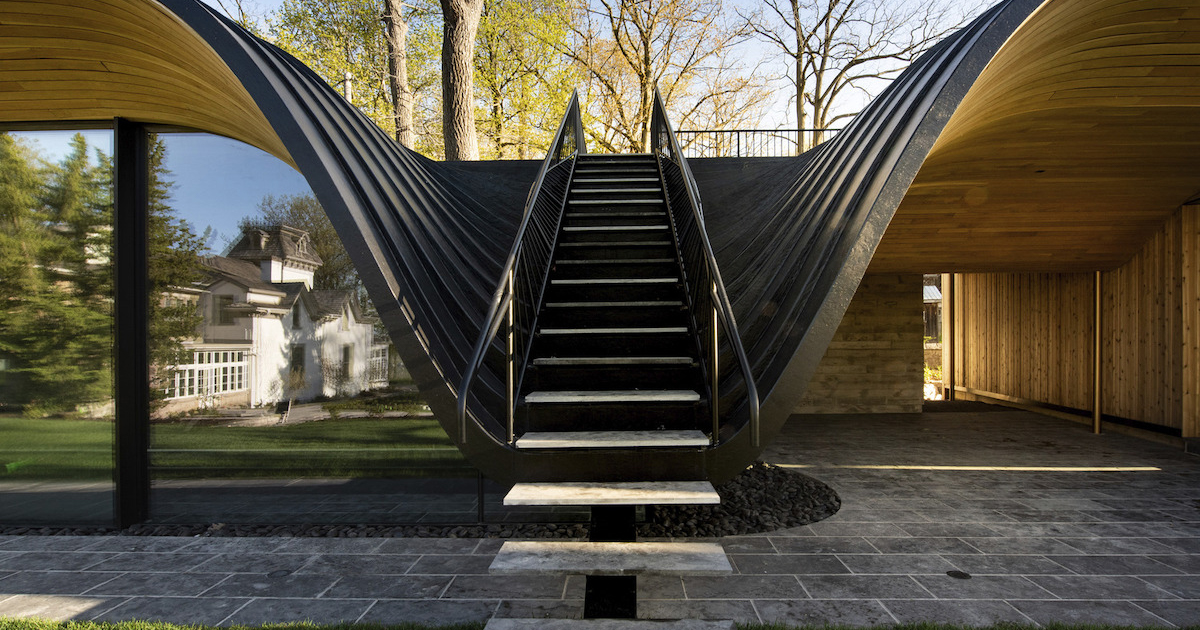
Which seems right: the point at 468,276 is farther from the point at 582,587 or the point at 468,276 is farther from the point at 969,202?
the point at 969,202

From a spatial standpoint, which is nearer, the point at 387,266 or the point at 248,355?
the point at 387,266

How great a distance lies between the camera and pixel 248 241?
5.65 m

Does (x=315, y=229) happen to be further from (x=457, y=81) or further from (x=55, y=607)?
(x=457, y=81)

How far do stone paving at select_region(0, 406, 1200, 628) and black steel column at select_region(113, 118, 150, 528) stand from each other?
541 mm

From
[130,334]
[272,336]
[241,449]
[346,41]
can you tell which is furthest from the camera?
[346,41]

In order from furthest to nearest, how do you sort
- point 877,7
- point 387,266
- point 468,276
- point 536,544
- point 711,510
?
point 877,7, point 711,510, point 468,276, point 387,266, point 536,544

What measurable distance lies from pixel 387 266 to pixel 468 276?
3.69 ft

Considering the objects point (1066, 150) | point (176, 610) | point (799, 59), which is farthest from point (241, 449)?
point (799, 59)

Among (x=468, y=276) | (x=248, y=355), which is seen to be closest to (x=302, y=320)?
(x=248, y=355)

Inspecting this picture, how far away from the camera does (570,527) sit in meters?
5.12

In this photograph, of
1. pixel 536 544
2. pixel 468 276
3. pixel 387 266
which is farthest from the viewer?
pixel 468 276

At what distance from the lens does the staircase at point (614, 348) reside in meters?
3.40

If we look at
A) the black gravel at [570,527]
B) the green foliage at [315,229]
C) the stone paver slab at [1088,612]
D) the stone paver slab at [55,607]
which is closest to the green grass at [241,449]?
the black gravel at [570,527]

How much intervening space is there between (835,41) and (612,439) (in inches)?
826
